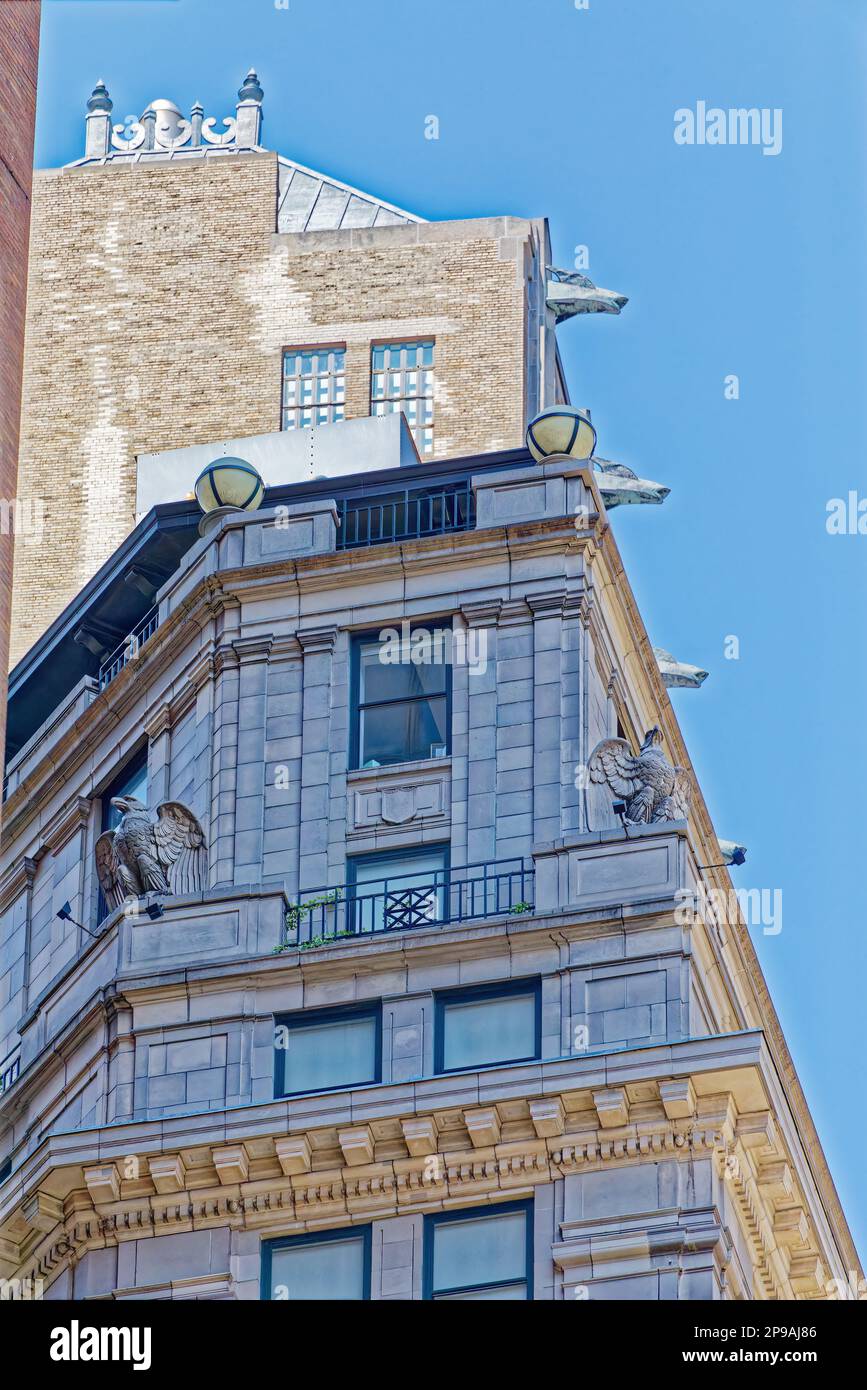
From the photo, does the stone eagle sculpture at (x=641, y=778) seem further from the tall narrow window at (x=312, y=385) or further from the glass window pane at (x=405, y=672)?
the tall narrow window at (x=312, y=385)

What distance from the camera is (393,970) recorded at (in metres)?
46.5

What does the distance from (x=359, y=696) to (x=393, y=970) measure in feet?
16.3

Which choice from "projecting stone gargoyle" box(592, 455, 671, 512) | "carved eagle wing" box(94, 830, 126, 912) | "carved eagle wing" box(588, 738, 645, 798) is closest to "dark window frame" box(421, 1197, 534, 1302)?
"carved eagle wing" box(588, 738, 645, 798)

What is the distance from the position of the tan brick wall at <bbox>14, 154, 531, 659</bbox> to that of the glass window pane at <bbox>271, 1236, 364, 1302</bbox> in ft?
106

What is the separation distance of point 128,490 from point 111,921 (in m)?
29.5

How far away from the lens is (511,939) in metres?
46.4

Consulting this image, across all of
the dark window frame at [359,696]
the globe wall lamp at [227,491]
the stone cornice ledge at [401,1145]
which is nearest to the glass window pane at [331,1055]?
the stone cornice ledge at [401,1145]

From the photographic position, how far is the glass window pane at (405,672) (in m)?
50.0

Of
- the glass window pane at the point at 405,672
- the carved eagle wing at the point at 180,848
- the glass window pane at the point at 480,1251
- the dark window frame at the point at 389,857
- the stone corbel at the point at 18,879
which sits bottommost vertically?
the glass window pane at the point at 480,1251

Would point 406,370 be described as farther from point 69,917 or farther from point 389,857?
point 389,857

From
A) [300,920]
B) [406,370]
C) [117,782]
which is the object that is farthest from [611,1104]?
[406,370]

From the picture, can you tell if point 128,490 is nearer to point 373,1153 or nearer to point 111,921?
point 111,921

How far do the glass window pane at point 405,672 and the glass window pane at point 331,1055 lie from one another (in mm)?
5415

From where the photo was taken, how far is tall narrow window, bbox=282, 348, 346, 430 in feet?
251
